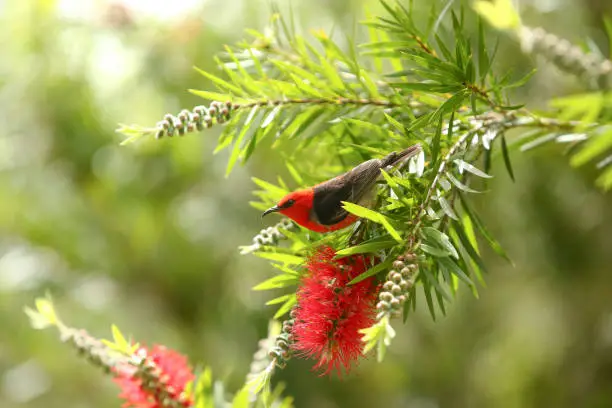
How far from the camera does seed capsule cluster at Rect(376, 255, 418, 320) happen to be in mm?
230

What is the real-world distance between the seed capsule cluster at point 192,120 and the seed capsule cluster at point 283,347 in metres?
0.10

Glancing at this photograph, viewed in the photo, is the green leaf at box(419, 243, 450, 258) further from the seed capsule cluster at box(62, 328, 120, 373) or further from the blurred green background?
the blurred green background

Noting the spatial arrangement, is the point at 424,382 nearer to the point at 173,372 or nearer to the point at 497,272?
the point at 497,272

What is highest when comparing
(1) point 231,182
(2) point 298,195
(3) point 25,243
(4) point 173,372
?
(2) point 298,195

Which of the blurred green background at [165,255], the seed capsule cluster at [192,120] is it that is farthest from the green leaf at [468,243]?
the blurred green background at [165,255]

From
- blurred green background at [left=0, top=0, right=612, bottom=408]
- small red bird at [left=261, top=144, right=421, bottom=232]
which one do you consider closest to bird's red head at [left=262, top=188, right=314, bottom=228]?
small red bird at [left=261, top=144, right=421, bottom=232]

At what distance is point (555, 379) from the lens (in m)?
1.13

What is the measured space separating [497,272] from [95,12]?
0.86 metres

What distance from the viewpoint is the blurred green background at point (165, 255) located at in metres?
1.09

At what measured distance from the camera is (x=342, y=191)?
0.31 m

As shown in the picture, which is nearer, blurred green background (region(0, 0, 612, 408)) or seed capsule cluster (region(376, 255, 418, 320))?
seed capsule cluster (region(376, 255, 418, 320))

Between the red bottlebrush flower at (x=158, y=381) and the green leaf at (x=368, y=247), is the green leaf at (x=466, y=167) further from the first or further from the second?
the red bottlebrush flower at (x=158, y=381)

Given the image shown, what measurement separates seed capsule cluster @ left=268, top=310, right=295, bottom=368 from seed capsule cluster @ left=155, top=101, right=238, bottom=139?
0.10m

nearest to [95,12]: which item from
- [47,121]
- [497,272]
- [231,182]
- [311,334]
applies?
[47,121]
